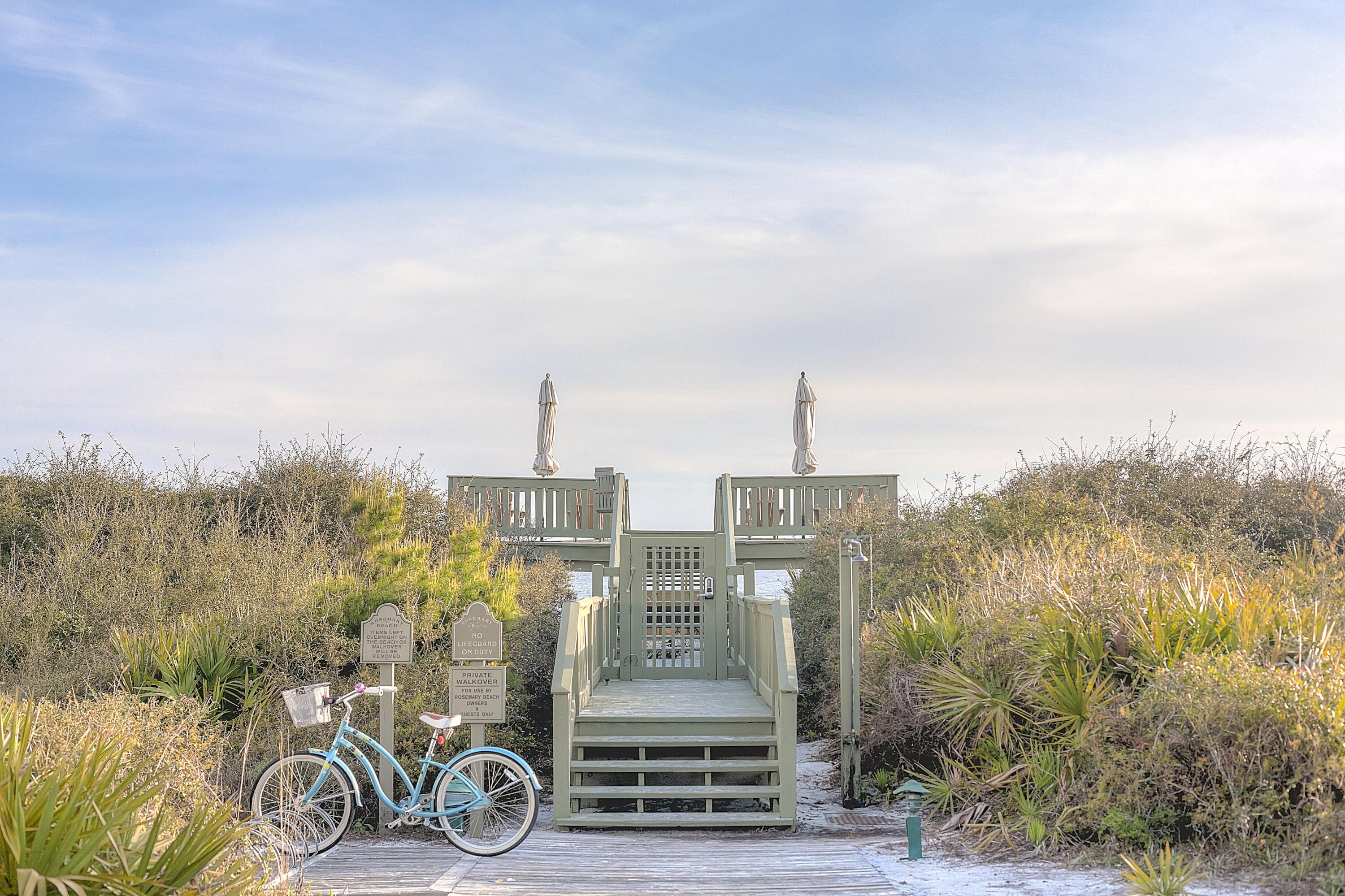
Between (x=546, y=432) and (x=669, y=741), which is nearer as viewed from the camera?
(x=669, y=741)

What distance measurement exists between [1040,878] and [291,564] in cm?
928

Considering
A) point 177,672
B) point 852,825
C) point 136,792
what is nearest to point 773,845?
point 852,825

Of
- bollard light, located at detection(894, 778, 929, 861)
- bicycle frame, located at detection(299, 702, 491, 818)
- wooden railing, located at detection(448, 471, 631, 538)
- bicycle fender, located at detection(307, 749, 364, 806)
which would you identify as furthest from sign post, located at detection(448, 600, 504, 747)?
wooden railing, located at detection(448, 471, 631, 538)

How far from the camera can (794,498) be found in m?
17.7

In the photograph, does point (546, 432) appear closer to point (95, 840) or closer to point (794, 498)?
point (794, 498)

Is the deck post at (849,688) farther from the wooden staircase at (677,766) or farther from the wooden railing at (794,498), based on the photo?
the wooden railing at (794,498)

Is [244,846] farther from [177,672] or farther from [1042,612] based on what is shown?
[1042,612]

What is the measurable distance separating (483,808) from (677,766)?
1945mm

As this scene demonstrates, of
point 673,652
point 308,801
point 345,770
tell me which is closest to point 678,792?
point 345,770

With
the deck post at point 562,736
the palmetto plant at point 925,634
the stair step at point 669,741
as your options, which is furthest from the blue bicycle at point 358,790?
the palmetto plant at point 925,634

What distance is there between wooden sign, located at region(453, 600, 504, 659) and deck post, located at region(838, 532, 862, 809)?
9.83 ft

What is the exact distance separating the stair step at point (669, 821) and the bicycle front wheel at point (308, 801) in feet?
6.01

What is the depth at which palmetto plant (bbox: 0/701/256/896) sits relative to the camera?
3711mm

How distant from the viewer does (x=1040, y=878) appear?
20.1ft
